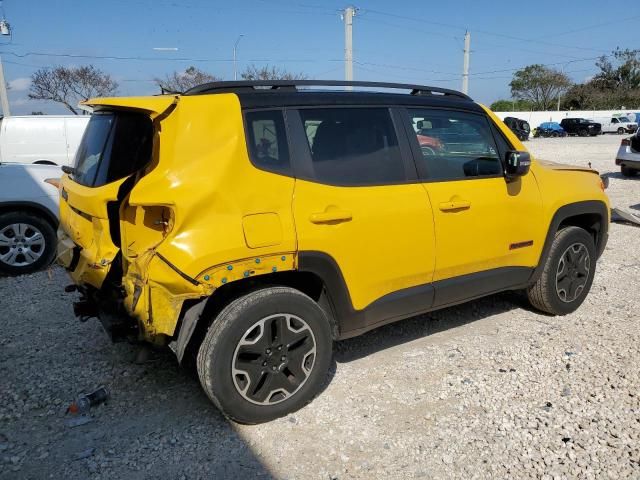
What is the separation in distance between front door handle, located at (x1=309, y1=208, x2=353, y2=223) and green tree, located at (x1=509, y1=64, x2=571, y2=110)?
7370 cm

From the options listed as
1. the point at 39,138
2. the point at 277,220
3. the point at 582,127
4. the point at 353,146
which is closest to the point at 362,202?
the point at 353,146

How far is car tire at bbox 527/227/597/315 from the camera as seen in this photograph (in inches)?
167

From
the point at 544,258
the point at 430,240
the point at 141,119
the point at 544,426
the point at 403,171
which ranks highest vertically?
the point at 141,119

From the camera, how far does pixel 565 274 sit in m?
4.38

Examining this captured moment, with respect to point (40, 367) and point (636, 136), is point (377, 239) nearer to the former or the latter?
point (40, 367)

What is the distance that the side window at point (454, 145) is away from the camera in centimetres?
348

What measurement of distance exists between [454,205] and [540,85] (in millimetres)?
73500

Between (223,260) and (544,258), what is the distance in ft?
9.16

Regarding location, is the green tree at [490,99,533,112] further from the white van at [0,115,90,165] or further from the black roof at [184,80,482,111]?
the black roof at [184,80,482,111]

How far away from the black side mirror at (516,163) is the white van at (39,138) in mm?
9477

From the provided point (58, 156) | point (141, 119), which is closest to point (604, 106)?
point (58, 156)

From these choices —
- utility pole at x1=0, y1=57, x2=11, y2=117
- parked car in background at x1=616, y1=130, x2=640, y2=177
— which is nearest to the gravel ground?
parked car in background at x1=616, y1=130, x2=640, y2=177

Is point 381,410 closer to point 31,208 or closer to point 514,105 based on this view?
point 31,208

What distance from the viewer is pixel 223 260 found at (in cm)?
261
